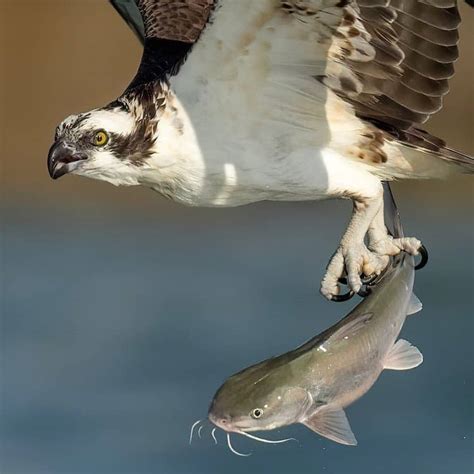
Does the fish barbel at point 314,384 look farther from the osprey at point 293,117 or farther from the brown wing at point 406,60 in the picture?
the brown wing at point 406,60

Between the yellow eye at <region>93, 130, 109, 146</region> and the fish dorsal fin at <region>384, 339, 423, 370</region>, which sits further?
the yellow eye at <region>93, 130, 109, 146</region>

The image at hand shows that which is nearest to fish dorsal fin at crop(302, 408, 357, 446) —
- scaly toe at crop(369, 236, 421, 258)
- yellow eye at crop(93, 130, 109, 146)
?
scaly toe at crop(369, 236, 421, 258)

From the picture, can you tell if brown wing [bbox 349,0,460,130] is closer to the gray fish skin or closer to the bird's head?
the bird's head

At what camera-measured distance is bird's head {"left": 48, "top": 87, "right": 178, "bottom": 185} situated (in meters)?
5.95

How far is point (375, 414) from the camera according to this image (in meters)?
9.69

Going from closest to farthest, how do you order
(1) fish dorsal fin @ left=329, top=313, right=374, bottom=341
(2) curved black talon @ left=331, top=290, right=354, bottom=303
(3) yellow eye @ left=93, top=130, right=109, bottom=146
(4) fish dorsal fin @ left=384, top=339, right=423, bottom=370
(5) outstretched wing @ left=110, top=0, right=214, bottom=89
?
(1) fish dorsal fin @ left=329, top=313, right=374, bottom=341 < (4) fish dorsal fin @ left=384, top=339, right=423, bottom=370 < (3) yellow eye @ left=93, top=130, right=109, bottom=146 < (2) curved black talon @ left=331, top=290, right=354, bottom=303 < (5) outstretched wing @ left=110, top=0, right=214, bottom=89

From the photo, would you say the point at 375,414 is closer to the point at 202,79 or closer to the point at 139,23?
the point at 139,23

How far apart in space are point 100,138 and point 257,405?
4.17 ft

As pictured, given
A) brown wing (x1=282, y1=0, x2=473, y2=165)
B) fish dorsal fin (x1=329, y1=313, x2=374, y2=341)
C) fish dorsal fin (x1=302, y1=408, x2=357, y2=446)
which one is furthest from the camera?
brown wing (x1=282, y1=0, x2=473, y2=165)

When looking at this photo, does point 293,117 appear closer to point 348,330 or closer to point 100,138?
point 100,138

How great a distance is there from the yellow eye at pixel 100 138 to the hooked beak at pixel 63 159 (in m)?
→ 0.07

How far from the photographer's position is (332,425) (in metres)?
5.42

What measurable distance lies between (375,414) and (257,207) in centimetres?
272

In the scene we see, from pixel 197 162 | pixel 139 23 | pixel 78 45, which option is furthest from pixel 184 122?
pixel 78 45
